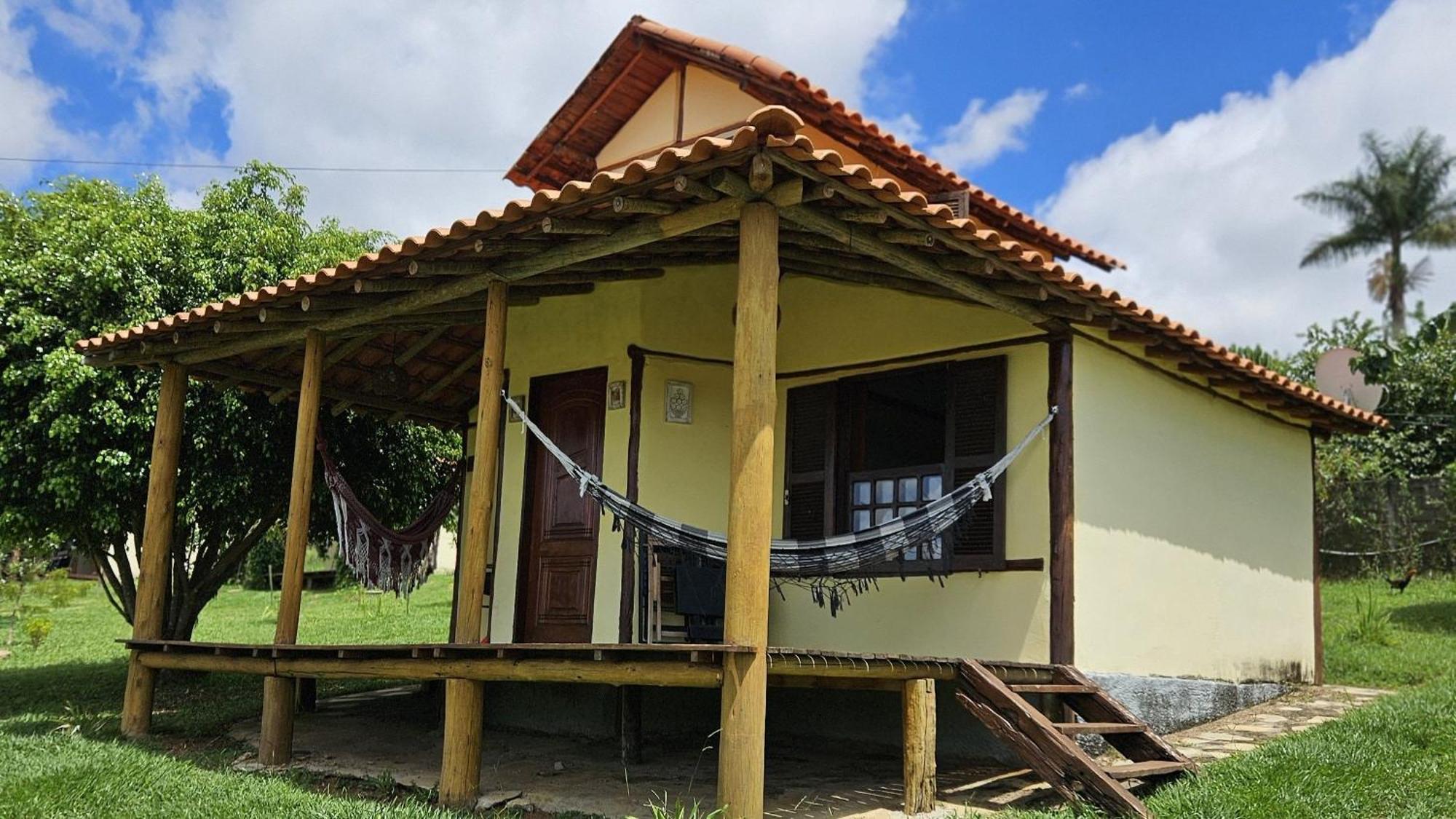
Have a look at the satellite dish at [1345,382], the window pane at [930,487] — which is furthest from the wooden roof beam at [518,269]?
the satellite dish at [1345,382]

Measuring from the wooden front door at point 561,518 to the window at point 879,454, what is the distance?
A: 4.17ft

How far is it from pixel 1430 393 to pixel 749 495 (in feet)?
51.3

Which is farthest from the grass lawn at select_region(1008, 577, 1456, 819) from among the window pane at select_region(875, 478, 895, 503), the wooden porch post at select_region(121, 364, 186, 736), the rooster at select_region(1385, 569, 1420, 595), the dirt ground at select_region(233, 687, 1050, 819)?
the wooden porch post at select_region(121, 364, 186, 736)

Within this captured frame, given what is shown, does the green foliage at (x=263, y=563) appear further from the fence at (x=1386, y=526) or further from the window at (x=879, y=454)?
the fence at (x=1386, y=526)

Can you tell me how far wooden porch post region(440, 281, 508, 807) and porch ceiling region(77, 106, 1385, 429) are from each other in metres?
0.35

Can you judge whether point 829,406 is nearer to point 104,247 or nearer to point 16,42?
point 104,247

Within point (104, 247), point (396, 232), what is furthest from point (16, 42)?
point (104, 247)

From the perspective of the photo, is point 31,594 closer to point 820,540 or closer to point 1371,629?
point 820,540

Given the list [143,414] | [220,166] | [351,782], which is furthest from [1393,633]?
[220,166]

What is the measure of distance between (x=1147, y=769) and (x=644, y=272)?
12.1ft

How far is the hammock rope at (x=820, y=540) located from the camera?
5516 mm

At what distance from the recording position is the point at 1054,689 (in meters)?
6.11

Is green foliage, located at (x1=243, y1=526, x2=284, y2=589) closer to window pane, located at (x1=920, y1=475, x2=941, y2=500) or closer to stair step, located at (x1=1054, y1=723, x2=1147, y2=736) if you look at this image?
window pane, located at (x1=920, y1=475, x2=941, y2=500)

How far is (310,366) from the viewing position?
730 centimetres
